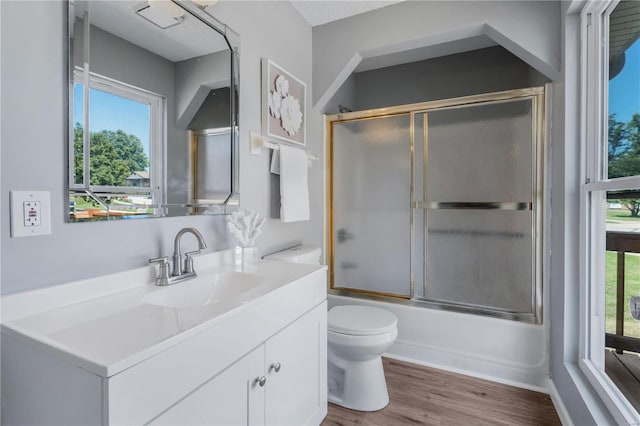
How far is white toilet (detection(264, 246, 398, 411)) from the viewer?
165cm

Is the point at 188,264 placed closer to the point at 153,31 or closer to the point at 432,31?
the point at 153,31

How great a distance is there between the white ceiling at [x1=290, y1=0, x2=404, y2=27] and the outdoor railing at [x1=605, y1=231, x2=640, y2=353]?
181cm

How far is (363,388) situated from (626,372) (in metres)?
1.11

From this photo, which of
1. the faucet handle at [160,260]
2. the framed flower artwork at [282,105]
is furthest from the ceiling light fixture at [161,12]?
the faucet handle at [160,260]

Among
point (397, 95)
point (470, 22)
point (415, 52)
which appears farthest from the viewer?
point (397, 95)

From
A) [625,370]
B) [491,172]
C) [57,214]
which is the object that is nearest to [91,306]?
[57,214]

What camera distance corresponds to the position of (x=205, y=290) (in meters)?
1.29

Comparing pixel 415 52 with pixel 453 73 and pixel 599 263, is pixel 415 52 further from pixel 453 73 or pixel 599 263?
pixel 599 263

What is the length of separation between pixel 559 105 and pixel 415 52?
1.40 m

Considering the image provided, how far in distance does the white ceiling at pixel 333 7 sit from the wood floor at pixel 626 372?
2191mm

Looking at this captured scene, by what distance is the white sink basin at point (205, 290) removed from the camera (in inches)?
44.7

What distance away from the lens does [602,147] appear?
4.48 feet

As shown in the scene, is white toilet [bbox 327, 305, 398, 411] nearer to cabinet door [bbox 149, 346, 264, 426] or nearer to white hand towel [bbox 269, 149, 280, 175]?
cabinet door [bbox 149, 346, 264, 426]

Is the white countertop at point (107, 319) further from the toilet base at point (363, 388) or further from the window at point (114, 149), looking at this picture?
the toilet base at point (363, 388)
